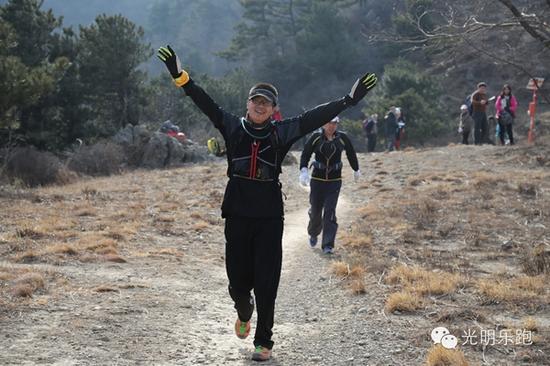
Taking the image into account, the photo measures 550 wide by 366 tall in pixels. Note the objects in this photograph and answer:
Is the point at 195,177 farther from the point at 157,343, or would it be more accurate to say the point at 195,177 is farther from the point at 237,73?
the point at 237,73

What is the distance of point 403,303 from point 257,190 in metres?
2.13

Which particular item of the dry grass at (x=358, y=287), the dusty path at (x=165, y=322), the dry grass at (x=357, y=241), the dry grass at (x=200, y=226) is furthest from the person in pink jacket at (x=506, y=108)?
the dry grass at (x=358, y=287)

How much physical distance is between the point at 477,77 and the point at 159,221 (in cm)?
4274

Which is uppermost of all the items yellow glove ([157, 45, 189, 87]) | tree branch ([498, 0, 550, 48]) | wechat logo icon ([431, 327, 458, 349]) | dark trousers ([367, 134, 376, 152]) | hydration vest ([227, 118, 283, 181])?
tree branch ([498, 0, 550, 48])

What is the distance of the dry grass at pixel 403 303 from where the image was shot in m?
6.15

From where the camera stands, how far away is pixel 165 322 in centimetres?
583

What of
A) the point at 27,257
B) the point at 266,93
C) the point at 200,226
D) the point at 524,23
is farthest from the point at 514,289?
the point at 200,226

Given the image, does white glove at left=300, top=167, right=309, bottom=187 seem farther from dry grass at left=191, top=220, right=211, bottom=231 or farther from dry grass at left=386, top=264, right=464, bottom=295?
dry grass at left=191, top=220, right=211, bottom=231

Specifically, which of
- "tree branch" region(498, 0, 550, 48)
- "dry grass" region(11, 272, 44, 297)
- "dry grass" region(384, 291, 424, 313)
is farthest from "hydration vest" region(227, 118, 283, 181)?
"tree branch" region(498, 0, 550, 48)

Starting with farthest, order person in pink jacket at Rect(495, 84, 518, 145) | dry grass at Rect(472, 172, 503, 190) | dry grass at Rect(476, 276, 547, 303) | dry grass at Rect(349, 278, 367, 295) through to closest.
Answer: person in pink jacket at Rect(495, 84, 518, 145) < dry grass at Rect(472, 172, 503, 190) < dry grass at Rect(349, 278, 367, 295) < dry grass at Rect(476, 276, 547, 303)

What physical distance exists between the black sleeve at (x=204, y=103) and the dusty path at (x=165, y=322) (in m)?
1.82

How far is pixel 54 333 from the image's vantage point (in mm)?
Result: 5195

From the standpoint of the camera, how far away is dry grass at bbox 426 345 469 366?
4547 mm

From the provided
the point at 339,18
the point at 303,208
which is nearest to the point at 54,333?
the point at 303,208
